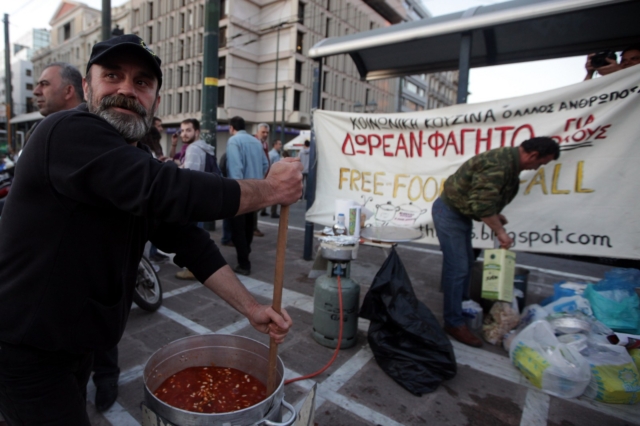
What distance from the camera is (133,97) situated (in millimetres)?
1350

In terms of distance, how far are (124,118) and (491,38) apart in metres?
4.77

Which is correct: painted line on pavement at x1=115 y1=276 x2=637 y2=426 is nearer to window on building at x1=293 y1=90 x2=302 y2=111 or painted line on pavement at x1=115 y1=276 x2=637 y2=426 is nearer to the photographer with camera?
the photographer with camera

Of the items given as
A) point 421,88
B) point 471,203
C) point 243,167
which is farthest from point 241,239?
point 421,88

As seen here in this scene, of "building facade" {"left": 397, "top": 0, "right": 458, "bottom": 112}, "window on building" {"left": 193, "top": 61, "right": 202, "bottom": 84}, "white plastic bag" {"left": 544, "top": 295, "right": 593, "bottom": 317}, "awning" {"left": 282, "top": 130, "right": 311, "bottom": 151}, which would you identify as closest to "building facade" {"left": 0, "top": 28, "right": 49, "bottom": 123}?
"window on building" {"left": 193, "top": 61, "right": 202, "bottom": 84}

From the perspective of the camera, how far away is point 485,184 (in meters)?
3.11

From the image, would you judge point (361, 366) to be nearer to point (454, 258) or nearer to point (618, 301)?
point (454, 258)

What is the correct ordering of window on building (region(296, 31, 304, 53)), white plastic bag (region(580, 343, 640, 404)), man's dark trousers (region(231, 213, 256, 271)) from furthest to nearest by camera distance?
window on building (region(296, 31, 304, 53)), man's dark trousers (region(231, 213, 256, 271)), white plastic bag (region(580, 343, 640, 404))

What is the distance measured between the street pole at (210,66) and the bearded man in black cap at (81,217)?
5225mm

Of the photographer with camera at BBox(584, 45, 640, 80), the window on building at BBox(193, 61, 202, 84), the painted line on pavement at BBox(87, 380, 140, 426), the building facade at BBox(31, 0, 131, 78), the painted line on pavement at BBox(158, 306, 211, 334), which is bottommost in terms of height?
the painted line on pavement at BBox(87, 380, 140, 426)

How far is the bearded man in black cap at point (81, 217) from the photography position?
1078 mm

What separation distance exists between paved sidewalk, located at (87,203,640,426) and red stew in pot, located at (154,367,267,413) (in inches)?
35.0

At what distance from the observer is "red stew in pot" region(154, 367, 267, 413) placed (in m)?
1.53

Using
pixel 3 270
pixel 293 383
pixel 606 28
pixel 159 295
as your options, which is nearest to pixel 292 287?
pixel 159 295

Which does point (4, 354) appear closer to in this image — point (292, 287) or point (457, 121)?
point (292, 287)
